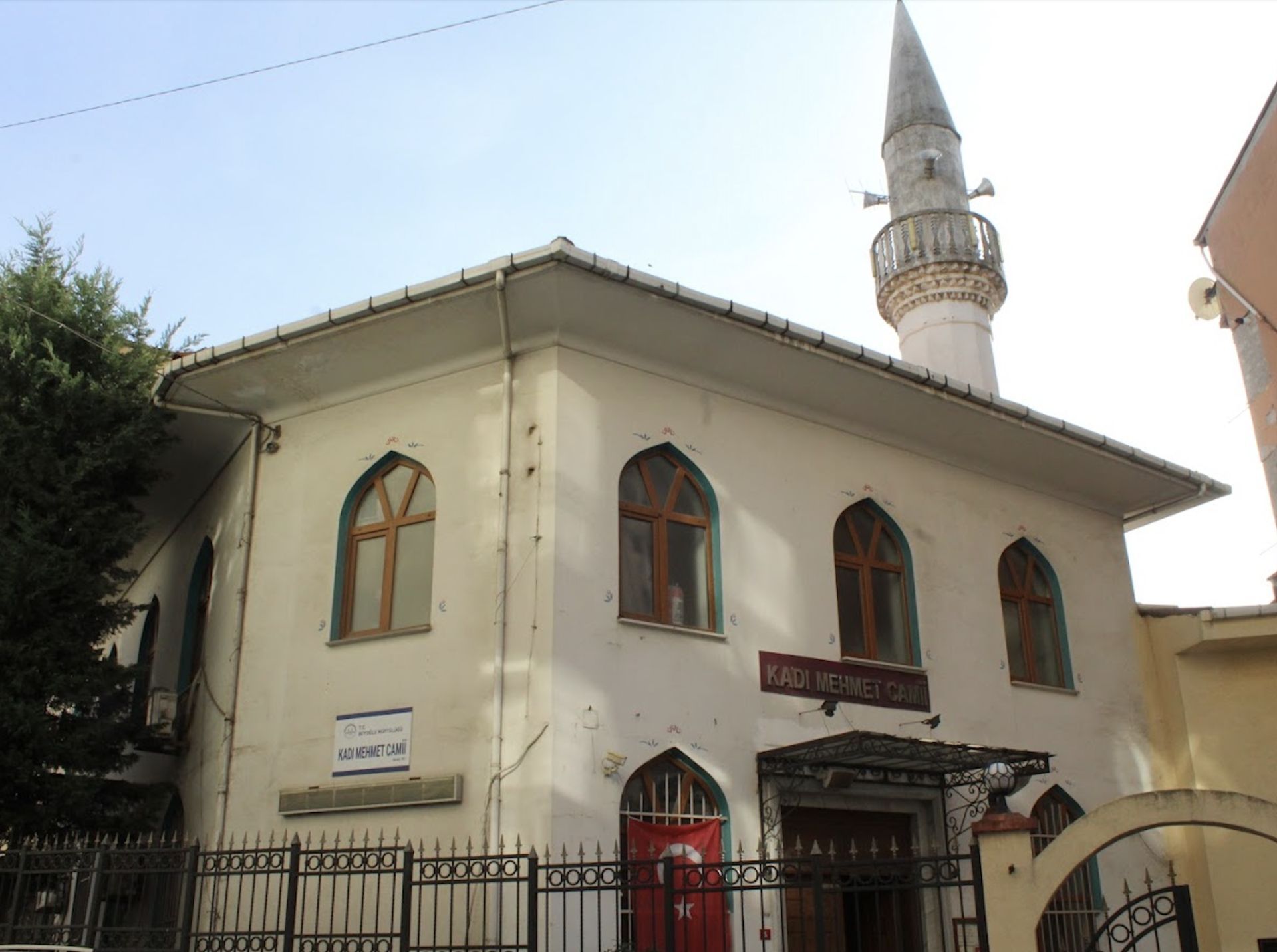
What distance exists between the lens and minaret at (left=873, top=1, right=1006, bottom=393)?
19.3 meters

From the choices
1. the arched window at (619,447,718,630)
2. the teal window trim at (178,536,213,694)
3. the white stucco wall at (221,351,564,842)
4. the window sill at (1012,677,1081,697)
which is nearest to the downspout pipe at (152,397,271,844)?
the white stucco wall at (221,351,564,842)

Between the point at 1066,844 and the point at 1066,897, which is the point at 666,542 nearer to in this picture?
the point at 1066,844

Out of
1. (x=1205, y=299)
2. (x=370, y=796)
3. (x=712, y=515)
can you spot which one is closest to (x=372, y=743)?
(x=370, y=796)

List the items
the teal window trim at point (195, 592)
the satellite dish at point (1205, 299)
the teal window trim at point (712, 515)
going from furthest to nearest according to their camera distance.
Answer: the satellite dish at point (1205, 299) < the teal window trim at point (195, 592) < the teal window trim at point (712, 515)

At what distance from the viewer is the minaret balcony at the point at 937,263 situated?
19.7m

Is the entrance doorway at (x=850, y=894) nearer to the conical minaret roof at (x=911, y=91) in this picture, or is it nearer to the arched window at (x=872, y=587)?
the arched window at (x=872, y=587)

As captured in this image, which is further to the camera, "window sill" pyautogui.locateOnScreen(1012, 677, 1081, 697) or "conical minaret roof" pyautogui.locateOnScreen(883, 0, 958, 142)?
"conical minaret roof" pyautogui.locateOnScreen(883, 0, 958, 142)

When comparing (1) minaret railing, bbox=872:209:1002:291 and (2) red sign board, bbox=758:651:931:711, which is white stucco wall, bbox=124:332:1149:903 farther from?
(1) minaret railing, bbox=872:209:1002:291

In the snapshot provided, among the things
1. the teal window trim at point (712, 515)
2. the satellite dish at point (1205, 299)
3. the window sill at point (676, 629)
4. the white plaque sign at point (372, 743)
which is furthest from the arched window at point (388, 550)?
the satellite dish at point (1205, 299)

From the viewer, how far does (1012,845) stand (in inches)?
257

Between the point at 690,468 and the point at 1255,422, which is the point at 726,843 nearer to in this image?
the point at 690,468

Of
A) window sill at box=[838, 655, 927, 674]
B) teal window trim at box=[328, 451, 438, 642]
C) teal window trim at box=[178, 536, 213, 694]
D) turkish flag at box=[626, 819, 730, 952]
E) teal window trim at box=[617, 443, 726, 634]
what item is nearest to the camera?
turkish flag at box=[626, 819, 730, 952]

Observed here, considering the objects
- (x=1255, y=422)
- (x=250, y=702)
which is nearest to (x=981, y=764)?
(x=250, y=702)

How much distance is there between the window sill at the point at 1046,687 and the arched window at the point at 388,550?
19.6 feet
